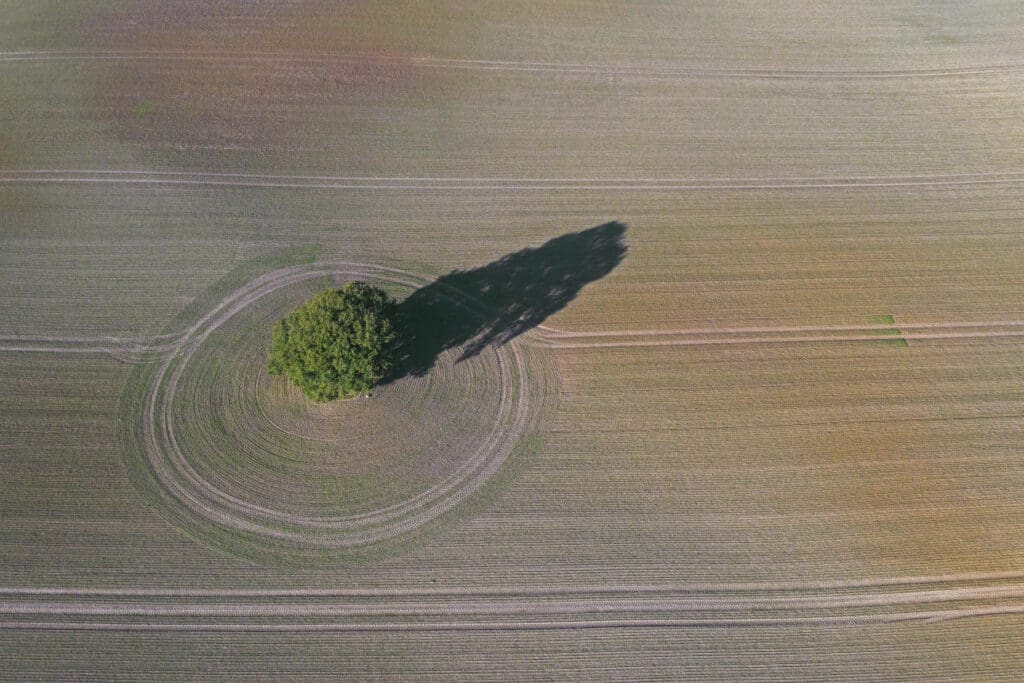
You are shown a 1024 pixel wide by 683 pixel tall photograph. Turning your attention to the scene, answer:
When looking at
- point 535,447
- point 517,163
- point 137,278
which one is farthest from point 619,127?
point 137,278

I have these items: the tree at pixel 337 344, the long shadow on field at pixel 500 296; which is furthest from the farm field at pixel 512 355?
the tree at pixel 337 344

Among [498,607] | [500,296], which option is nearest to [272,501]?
[498,607]

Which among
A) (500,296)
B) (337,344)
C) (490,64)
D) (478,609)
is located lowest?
(478,609)

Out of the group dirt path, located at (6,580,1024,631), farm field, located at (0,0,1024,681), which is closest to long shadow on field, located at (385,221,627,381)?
farm field, located at (0,0,1024,681)

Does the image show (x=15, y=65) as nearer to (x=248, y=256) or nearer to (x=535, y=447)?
(x=248, y=256)

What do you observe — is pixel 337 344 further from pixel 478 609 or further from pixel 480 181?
pixel 480 181

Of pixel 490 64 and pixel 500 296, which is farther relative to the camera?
pixel 490 64

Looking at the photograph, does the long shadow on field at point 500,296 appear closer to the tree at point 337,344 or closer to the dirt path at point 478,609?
the tree at point 337,344
